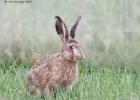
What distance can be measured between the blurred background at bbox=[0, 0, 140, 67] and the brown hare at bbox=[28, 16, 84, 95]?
143 cm

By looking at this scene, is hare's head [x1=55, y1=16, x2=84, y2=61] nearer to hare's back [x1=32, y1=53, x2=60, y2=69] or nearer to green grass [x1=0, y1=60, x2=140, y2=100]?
hare's back [x1=32, y1=53, x2=60, y2=69]

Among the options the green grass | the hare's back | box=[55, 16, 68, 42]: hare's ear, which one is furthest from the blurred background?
box=[55, 16, 68, 42]: hare's ear

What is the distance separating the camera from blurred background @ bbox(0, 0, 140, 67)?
7.82 meters

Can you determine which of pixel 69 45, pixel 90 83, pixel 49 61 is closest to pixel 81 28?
pixel 90 83

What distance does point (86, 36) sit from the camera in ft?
26.2

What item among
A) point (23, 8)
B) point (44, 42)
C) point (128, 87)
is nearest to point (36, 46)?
point (44, 42)

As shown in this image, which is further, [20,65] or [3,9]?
[3,9]

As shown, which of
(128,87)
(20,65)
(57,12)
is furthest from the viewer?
(57,12)

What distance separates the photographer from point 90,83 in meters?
6.72

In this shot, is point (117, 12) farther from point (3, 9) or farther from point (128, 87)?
point (128, 87)

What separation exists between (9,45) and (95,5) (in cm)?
110

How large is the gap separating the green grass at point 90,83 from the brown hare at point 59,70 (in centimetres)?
9

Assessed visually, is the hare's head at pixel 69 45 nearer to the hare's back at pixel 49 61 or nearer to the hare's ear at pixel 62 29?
the hare's ear at pixel 62 29

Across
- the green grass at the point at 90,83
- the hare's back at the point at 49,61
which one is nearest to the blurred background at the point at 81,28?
the green grass at the point at 90,83
